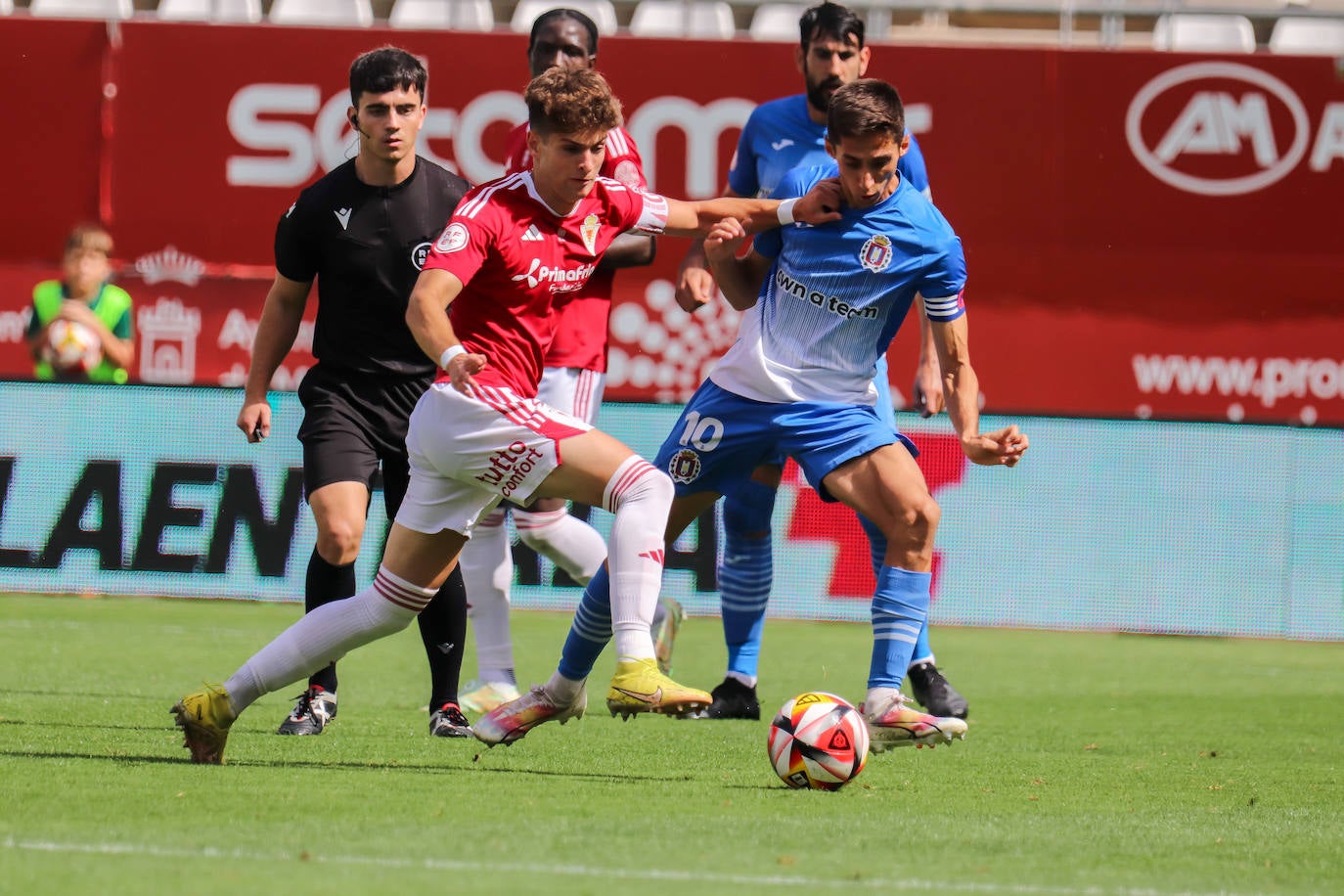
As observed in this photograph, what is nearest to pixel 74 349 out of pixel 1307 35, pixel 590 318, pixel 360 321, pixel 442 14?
pixel 442 14

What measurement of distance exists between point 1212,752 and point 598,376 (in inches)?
104

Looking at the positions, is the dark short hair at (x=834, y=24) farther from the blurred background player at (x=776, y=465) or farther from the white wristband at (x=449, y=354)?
the white wristband at (x=449, y=354)

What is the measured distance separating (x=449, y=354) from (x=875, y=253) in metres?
1.71

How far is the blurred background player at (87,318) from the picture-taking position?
12.5 m

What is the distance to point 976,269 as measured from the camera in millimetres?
15633

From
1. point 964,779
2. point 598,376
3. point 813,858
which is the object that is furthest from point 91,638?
point 813,858

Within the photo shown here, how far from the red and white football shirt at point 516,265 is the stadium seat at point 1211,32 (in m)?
12.5

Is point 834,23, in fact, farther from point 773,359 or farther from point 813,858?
point 813,858

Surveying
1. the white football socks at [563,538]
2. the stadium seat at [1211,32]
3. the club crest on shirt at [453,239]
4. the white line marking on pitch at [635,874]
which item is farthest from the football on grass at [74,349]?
the stadium seat at [1211,32]

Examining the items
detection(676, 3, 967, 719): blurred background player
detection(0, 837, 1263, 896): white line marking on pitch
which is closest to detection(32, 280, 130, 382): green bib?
detection(676, 3, 967, 719): blurred background player

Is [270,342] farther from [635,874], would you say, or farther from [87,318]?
[87,318]

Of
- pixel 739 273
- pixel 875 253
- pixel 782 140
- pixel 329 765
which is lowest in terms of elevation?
pixel 329 765

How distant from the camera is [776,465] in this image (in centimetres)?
693

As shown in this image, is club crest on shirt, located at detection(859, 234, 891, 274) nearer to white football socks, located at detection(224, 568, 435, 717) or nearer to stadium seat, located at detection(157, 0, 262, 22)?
white football socks, located at detection(224, 568, 435, 717)
